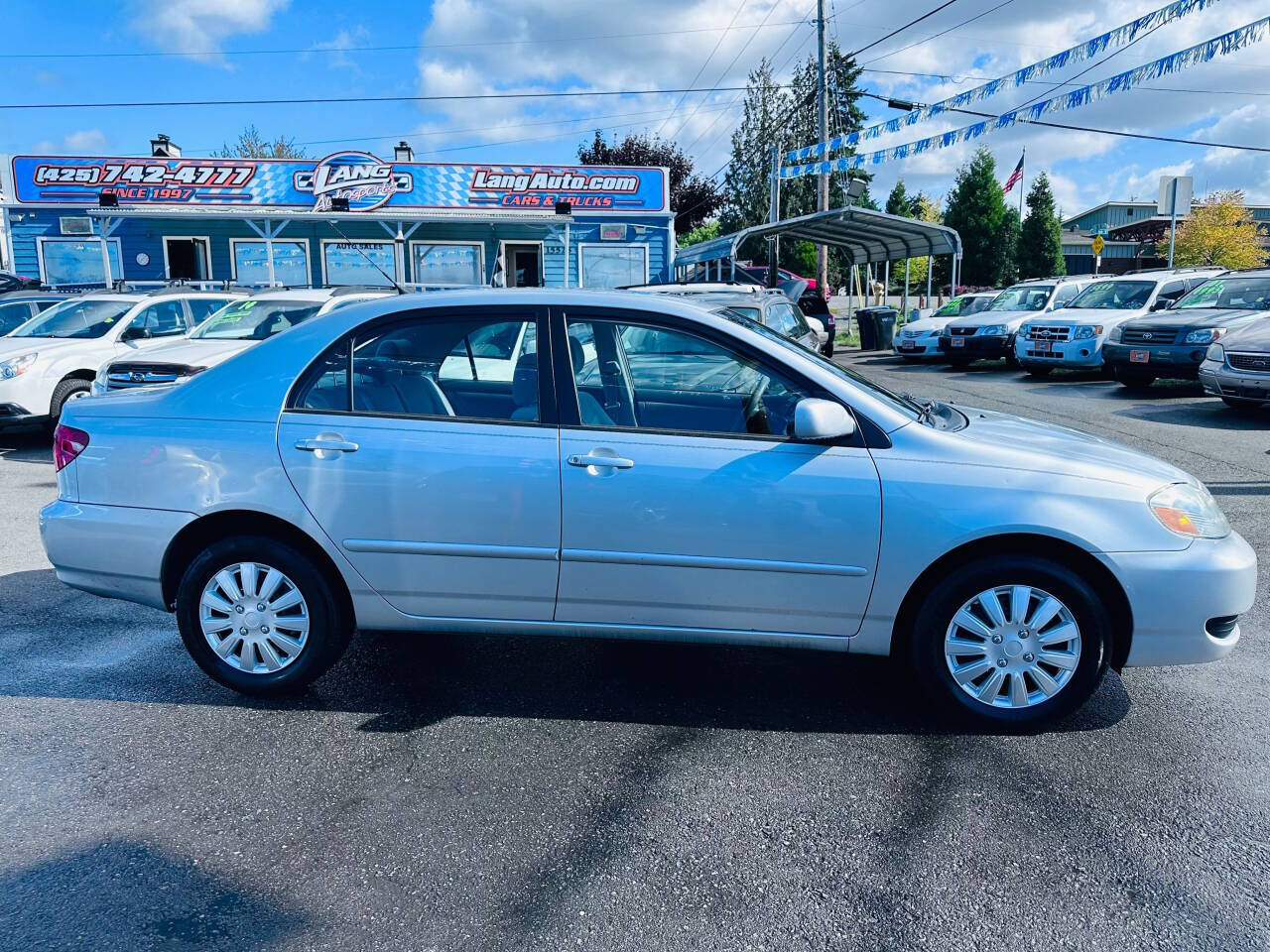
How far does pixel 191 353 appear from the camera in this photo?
929 centimetres

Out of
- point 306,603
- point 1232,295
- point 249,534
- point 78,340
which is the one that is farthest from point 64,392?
point 1232,295

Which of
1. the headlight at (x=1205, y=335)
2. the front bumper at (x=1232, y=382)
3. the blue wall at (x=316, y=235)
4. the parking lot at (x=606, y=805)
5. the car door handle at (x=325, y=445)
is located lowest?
the parking lot at (x=606, y=805)

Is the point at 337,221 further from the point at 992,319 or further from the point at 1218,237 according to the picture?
the point at 1218,237

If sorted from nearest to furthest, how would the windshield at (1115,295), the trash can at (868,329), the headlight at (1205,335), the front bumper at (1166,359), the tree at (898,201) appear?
the headlight at (1205,335) → the front bumper at (1166,359) → the windshield at (1115,295) → the trash can at (868,329) → the tree at (898,201)

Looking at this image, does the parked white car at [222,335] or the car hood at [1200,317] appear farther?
the car hood at [1200,317]

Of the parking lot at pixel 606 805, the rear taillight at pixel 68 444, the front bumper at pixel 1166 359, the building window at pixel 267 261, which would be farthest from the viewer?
the building window at pixel 267 261

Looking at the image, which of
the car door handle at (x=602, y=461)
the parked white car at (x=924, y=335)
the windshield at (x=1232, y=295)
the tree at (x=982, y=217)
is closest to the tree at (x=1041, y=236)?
the tree at (x=982, y=217)

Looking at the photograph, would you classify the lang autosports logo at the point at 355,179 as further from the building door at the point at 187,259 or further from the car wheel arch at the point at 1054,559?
the car wheel arch at the point at 1054,559

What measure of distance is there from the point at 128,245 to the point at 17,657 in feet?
71.3

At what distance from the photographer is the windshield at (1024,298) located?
19.8 m

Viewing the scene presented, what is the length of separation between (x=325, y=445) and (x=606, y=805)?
1737 millimetres

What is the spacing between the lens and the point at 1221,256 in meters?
54.0

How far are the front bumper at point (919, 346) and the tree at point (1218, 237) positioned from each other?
4053 centimetres

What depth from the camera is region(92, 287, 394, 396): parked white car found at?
9.01 m
